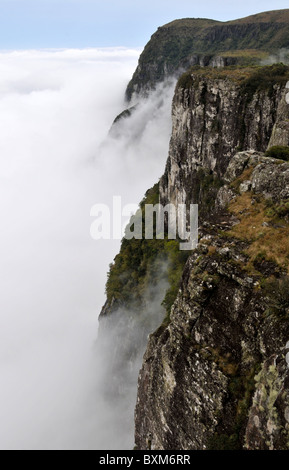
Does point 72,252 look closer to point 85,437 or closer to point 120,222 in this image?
point 120,222

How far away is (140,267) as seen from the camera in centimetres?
6750

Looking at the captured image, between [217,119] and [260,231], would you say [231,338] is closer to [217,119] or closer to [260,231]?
[260,231]

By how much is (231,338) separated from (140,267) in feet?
171

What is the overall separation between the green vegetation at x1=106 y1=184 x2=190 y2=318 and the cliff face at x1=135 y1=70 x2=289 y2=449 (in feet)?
103

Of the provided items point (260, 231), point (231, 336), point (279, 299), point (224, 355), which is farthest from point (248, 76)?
point (224, 355)

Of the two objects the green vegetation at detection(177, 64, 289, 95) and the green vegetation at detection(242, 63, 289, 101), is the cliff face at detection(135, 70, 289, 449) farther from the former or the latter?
the green vegetation at detection(177, 64, 289, 95)

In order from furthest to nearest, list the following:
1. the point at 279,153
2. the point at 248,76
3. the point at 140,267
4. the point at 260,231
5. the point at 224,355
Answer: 1. the point at 140,267
2. the point at 248,76
3. the point at 279,153
4. the point at 260,231
5. the point at 224,355

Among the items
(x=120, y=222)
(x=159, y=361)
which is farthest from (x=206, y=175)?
(x=120, y=222)

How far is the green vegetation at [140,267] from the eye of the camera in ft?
Answer: 191

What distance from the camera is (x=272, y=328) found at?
1400 cm

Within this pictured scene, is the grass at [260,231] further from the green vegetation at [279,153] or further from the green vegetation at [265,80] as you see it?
the green vegetation at [265,80]

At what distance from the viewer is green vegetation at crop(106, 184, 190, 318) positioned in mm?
58281

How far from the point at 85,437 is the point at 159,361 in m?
44.9

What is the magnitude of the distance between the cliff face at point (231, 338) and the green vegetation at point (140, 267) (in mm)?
31351
